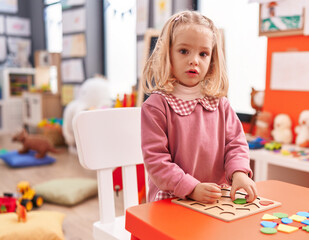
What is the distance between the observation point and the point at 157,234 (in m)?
0.55

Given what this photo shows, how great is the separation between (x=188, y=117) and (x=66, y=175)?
2.37m

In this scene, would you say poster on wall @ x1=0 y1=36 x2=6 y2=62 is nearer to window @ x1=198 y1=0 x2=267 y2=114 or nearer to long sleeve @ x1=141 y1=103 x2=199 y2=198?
window @ x1=198 y1=0 x2=267 y2=114

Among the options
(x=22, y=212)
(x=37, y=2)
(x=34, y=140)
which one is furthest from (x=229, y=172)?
(x=37, y=2)

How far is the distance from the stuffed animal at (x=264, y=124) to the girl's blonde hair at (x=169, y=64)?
1141 mm

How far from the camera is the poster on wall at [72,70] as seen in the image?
4.09 meters

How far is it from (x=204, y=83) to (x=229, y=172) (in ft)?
0.79

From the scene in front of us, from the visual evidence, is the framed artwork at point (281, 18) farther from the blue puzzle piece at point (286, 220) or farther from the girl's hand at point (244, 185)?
the blue puzzle piece at point (286, 220)

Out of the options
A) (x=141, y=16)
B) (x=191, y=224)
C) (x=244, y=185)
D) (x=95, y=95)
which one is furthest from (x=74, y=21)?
(x=191, y=224)

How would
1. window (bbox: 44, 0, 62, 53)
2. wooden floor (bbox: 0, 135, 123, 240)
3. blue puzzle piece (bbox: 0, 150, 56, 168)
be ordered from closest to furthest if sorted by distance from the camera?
wooden floor (bbox: 0, 135, 123, 240)
blue puzzle piece (bbox: 0, 150, 56, 168)
window (bbox: 44, 0, 62, 53)

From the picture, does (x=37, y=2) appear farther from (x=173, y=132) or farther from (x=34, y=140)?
(x=173, y=132)

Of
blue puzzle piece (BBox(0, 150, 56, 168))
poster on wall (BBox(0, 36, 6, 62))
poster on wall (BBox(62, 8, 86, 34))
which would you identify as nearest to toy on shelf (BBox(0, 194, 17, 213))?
blue puzzle piece (BBox(0, 150, 56, 168))

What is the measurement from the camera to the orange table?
0.53 metres

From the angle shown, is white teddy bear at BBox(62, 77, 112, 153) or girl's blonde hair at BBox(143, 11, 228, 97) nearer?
girl's blonde hair at BBox(143, 11, 228, 97)

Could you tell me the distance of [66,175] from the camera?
3.00 metres
